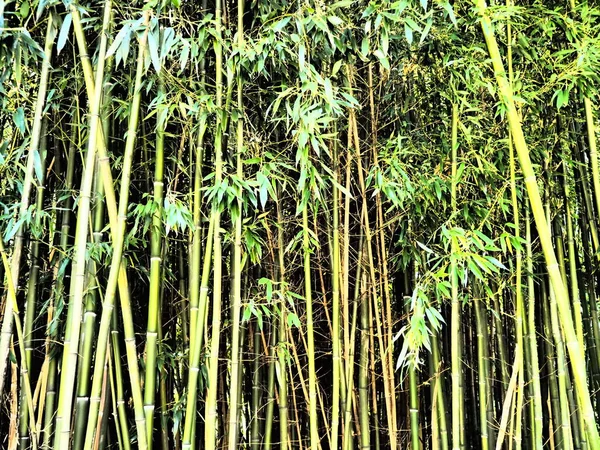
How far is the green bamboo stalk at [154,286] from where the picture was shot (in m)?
2.00

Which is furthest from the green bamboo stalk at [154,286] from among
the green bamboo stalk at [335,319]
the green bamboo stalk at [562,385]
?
the green bamboo stalk at [562,385]

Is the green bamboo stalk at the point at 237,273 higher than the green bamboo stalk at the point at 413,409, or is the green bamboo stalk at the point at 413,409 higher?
the green bamboo stalk at the point at 237,273

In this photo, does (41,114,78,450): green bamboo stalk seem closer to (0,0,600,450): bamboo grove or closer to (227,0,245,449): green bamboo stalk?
(0,0,600,450): bamboo grove

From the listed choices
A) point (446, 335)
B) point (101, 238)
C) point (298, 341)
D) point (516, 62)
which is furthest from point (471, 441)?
point (101, 238)

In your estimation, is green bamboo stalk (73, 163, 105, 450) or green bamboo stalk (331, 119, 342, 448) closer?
green bamboo stalk (73, 163, 105, 450)

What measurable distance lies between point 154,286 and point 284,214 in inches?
33.6

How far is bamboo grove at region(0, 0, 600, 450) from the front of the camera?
6.56 ft

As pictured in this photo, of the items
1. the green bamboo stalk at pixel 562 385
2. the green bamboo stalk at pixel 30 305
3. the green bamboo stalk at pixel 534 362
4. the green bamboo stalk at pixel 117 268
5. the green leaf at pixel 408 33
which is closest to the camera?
the green bamboo stalk at pixel 117 268

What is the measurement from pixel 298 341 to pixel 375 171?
3.19ft

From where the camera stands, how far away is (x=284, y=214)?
8.86ft

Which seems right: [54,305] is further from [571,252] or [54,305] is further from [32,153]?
[571,252]

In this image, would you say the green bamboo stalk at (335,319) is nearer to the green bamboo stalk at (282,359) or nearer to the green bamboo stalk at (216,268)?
the green bamboo stalk at (282,359)

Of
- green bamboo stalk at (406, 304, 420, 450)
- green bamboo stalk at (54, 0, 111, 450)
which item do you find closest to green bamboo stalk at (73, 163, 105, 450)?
green bamboo stalk at (54, 0, 111, 450)

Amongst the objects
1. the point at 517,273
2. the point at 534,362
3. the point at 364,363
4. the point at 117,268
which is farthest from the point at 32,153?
the point at 534,362
